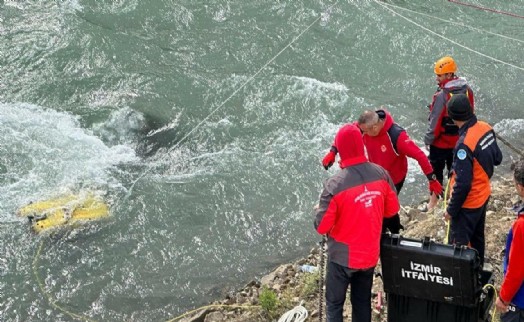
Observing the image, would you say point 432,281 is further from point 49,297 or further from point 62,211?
point 62,211

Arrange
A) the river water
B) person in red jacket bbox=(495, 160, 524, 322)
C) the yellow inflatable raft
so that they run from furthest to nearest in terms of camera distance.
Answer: the yellow inflatable raft, the river water, person in red jacket bbox=(495, 160, 524, 322)

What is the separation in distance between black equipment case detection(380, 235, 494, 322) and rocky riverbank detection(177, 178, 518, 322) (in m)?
0.86

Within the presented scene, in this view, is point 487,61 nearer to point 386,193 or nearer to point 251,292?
point 251,292

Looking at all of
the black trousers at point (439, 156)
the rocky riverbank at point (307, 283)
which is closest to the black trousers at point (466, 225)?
the rocky riverbank at point (307, 283)

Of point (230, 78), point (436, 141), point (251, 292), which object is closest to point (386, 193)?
point (436, 141)

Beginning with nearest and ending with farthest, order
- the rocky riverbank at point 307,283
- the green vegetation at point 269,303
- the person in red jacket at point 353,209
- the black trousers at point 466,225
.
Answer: the person in red jacket at point 353,209
the black trousers at point 466,225
the rocky riverbank at point 307,283
the green vegetation at point 269,303

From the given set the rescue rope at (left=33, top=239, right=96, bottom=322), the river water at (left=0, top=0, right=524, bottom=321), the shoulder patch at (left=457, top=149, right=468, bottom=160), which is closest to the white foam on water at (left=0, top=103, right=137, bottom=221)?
the river water at (left=0, top=0, right=524, bottom=321)

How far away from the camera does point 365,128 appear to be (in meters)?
5.45

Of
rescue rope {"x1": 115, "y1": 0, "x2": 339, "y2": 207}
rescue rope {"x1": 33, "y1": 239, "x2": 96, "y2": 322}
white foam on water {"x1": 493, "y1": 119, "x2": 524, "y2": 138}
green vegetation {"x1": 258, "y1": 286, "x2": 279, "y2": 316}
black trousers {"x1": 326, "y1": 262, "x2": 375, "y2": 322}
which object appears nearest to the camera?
black trousers {"x1": 326, "y1": 262, "x2": 375, "y2": 322}

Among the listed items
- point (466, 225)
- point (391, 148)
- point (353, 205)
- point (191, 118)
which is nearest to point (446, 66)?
point (391, 148)

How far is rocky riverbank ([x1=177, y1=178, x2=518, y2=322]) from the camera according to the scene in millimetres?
6254

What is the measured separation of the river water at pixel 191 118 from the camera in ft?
27.4

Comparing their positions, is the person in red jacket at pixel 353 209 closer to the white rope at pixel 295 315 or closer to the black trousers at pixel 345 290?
the black trousers at pixel 345 290

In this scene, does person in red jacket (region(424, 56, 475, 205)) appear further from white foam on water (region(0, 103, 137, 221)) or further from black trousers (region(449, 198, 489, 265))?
white foam on water (region(0, 103, 137, 221))
